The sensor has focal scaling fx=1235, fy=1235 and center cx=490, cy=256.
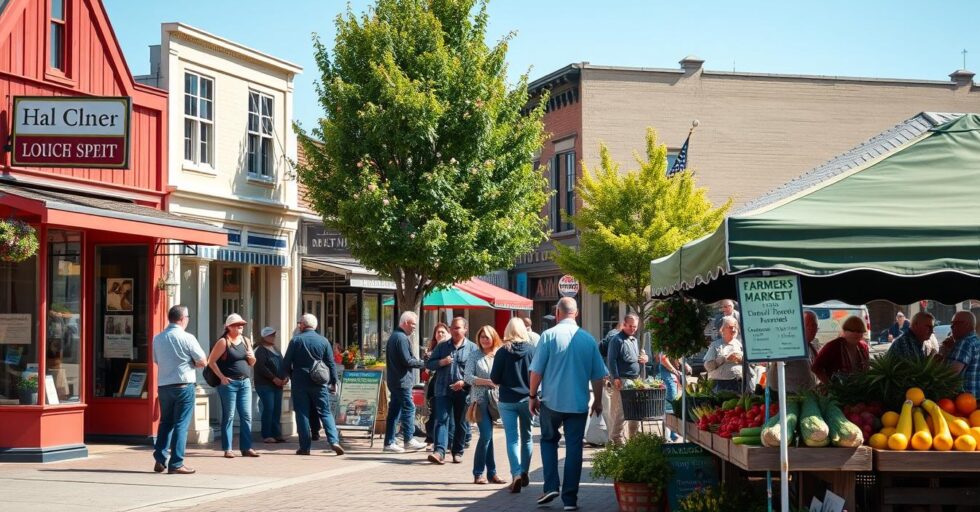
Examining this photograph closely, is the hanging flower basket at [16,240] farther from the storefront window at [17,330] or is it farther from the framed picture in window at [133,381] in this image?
the framed picture in window at [133,381]

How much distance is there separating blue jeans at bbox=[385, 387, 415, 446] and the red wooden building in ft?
11.0

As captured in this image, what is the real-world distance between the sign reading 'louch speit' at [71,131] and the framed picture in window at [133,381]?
3752mm

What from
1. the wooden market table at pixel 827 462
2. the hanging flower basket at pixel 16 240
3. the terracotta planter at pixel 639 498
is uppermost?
the hanging flower basket at pixel 16 240

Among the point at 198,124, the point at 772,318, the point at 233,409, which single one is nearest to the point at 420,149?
the point at 198,124

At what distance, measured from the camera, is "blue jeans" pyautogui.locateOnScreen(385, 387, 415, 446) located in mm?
16828

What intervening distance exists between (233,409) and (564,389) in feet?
19.8

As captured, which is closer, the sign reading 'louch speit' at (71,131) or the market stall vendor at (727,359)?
the market stall vendor at (727,359)

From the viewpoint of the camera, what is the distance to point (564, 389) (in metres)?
11.6

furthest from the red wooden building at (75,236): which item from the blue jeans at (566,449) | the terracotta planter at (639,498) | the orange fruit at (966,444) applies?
the orange fruit at (966,444)

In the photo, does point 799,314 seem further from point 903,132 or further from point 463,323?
point 463,323

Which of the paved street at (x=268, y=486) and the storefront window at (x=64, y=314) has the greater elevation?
the storefront window at (x=64, y=314)

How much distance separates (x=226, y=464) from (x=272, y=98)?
864 centimetres

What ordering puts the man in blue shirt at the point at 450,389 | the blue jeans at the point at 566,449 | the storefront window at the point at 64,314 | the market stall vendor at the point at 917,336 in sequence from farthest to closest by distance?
1. the storefront window at the point at 64,314
2. the man in blue shirt at the point at 450,389
3. the market stall vendor at the point at 917,336
4. the blue jeans at the point at 566,449

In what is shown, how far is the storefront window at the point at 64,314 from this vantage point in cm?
1557
